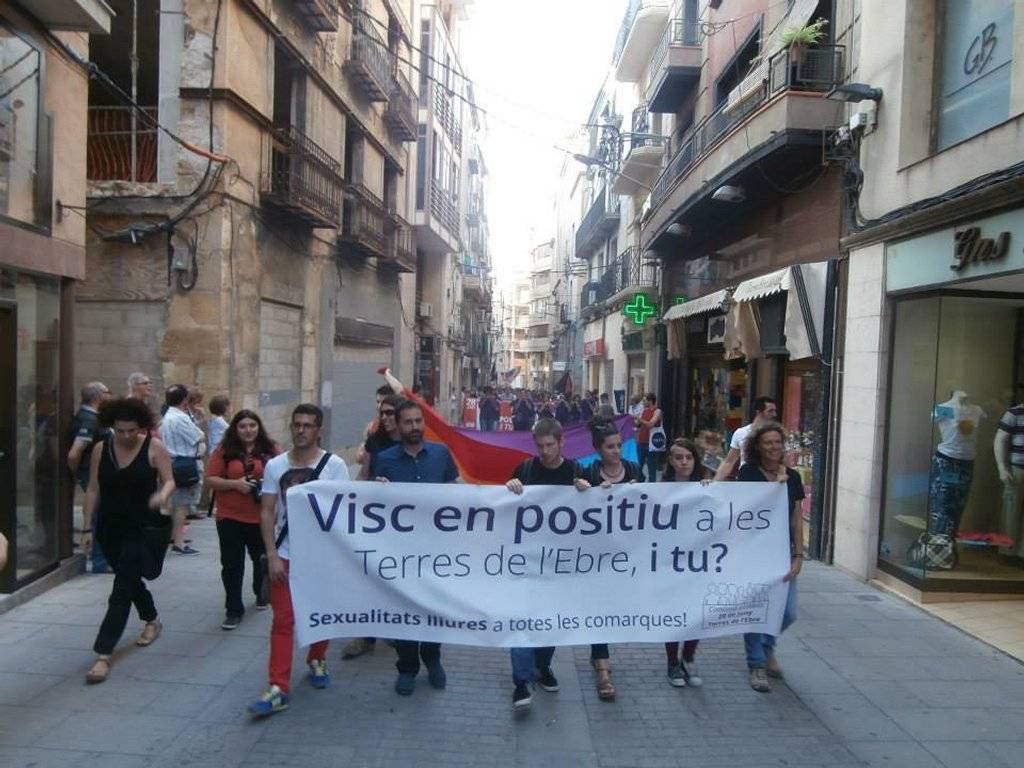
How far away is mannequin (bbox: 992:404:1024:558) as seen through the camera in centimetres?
753

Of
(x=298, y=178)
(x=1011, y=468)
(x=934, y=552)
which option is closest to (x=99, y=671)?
(x=934, y=552)

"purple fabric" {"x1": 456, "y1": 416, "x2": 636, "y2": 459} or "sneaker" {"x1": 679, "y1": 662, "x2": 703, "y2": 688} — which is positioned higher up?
"purple fabric" {"x1": 456, "y1": 416, "x2": 636, "y2": 459}

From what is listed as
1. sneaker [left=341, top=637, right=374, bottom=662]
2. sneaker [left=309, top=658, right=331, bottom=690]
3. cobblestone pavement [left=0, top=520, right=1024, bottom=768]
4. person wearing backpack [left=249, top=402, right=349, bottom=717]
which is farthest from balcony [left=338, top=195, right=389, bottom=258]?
sneaker [left=309, top=658, right=331, bottom=690]

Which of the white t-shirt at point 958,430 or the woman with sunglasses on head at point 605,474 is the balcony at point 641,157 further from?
the woman with sunglasses on head at point 605,474

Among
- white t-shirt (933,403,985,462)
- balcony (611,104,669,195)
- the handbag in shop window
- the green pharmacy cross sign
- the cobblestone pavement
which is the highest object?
balcony (611,104,669,195)

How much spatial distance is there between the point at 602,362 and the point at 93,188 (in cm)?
2233

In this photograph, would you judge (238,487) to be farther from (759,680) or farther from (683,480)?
(759,680)

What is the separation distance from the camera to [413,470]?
5.14 metres

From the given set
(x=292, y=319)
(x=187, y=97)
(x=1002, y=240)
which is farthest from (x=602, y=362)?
(x=1002, y=240)

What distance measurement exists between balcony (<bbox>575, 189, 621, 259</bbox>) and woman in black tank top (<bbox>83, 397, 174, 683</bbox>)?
25.8 meters

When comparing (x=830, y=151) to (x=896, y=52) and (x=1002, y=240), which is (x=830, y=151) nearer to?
(x=896, y=52)

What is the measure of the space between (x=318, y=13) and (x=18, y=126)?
7807mm

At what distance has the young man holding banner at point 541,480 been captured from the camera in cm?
472

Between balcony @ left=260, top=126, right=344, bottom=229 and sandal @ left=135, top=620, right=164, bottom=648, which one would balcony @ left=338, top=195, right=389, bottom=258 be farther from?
sandal @ left=135, top=620, right=164, bottom=648
